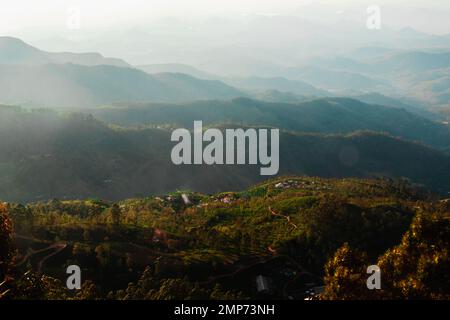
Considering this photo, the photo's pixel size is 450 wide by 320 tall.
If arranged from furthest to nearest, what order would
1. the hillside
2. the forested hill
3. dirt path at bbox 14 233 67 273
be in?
1. the forested hill
2. dirt path at bbox 14 233 67 273
3. the hillside

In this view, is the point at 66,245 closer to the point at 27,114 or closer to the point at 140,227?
the point at 140,227

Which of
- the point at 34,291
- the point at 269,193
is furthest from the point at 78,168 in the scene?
the point at 34,291

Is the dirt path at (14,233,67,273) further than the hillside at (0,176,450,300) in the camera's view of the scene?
Yes

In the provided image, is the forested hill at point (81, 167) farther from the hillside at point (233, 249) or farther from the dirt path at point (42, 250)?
the dirt path at point (42, 250)

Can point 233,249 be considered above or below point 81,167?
above

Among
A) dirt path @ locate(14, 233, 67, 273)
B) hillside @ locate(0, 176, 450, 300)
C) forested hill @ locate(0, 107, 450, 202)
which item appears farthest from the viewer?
forested hill @ locate(0, 107, 450, 202)

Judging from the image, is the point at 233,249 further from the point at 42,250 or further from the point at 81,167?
the point at 81,167

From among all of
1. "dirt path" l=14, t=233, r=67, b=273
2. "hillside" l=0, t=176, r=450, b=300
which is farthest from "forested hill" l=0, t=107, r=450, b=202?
"dirt path" l=14, t=233, r=67, b=273

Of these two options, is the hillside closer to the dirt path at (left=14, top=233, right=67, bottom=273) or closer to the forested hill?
the dirt path at (left=14, top=233, right=67, bottom=273)

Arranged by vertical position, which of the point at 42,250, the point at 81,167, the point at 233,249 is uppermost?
the point at 42,250

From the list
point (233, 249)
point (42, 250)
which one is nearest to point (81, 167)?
point (233, 249)

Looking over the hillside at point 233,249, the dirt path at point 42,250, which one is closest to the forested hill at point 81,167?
the hillside at point 233,249
